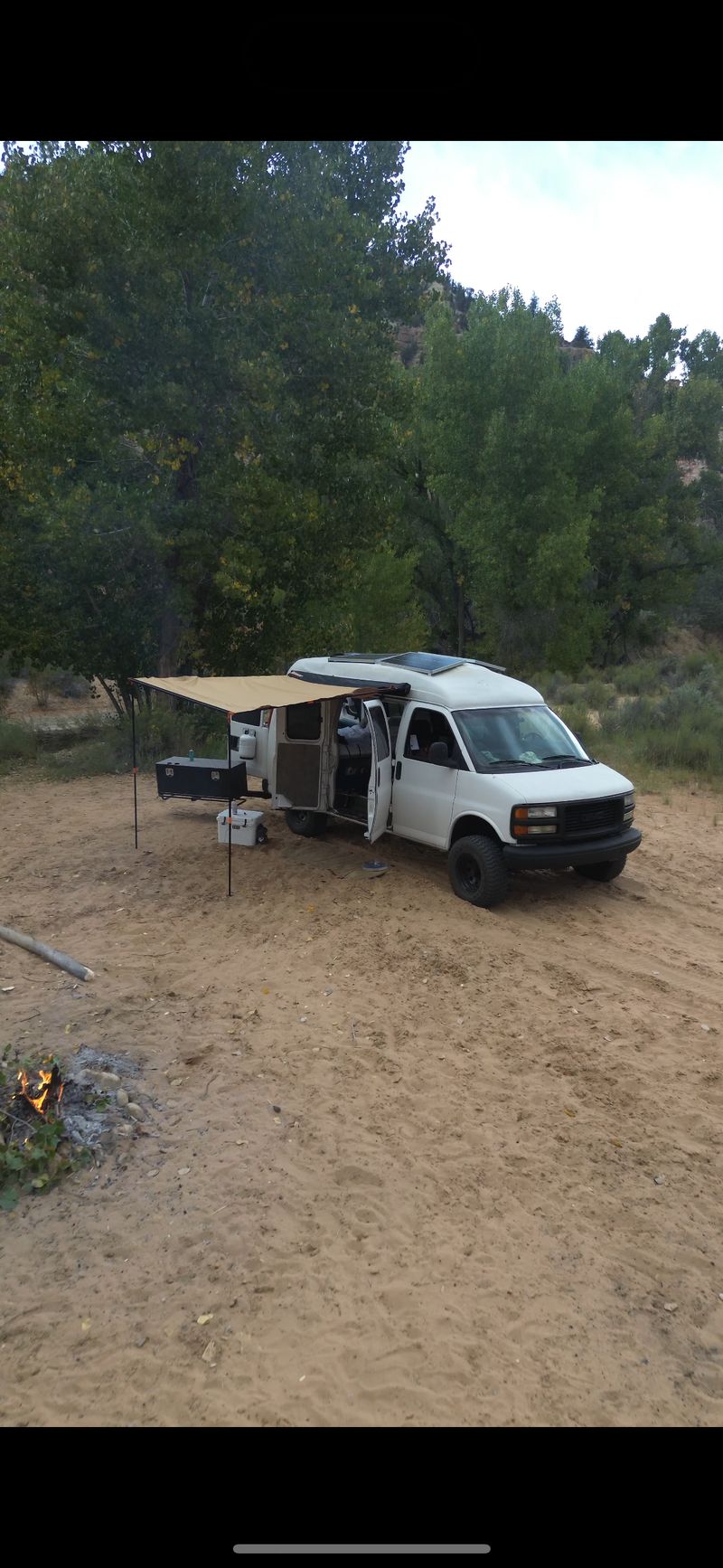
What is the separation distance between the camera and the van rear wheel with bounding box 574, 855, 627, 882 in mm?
9023

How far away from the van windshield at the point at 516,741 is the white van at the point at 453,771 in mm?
12

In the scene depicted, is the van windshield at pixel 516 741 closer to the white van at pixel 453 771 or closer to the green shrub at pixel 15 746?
the white van at pixel 453 771

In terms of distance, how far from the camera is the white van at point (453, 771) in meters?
8.28

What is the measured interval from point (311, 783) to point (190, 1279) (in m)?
6.60

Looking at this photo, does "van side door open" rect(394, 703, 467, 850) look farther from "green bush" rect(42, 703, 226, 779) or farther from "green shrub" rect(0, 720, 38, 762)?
"green shrub" rect(0, 720, 38, 762)

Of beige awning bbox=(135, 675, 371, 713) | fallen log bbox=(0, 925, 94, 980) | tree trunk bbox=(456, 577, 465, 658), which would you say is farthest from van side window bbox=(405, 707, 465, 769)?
tree trunk bbox=(456, 577, 465, 658)

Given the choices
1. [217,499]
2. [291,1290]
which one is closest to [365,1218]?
[291,1290]

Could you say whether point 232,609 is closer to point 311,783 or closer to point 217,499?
point 217,499

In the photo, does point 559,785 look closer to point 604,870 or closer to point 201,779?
point 604,870

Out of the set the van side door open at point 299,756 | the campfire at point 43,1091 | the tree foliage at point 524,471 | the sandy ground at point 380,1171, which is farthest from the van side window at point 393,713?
the tree foliage at point 524,471

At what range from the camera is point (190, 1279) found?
3.80 m

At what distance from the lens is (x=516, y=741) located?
9.05 m

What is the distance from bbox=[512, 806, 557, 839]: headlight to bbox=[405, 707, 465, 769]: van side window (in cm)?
113
